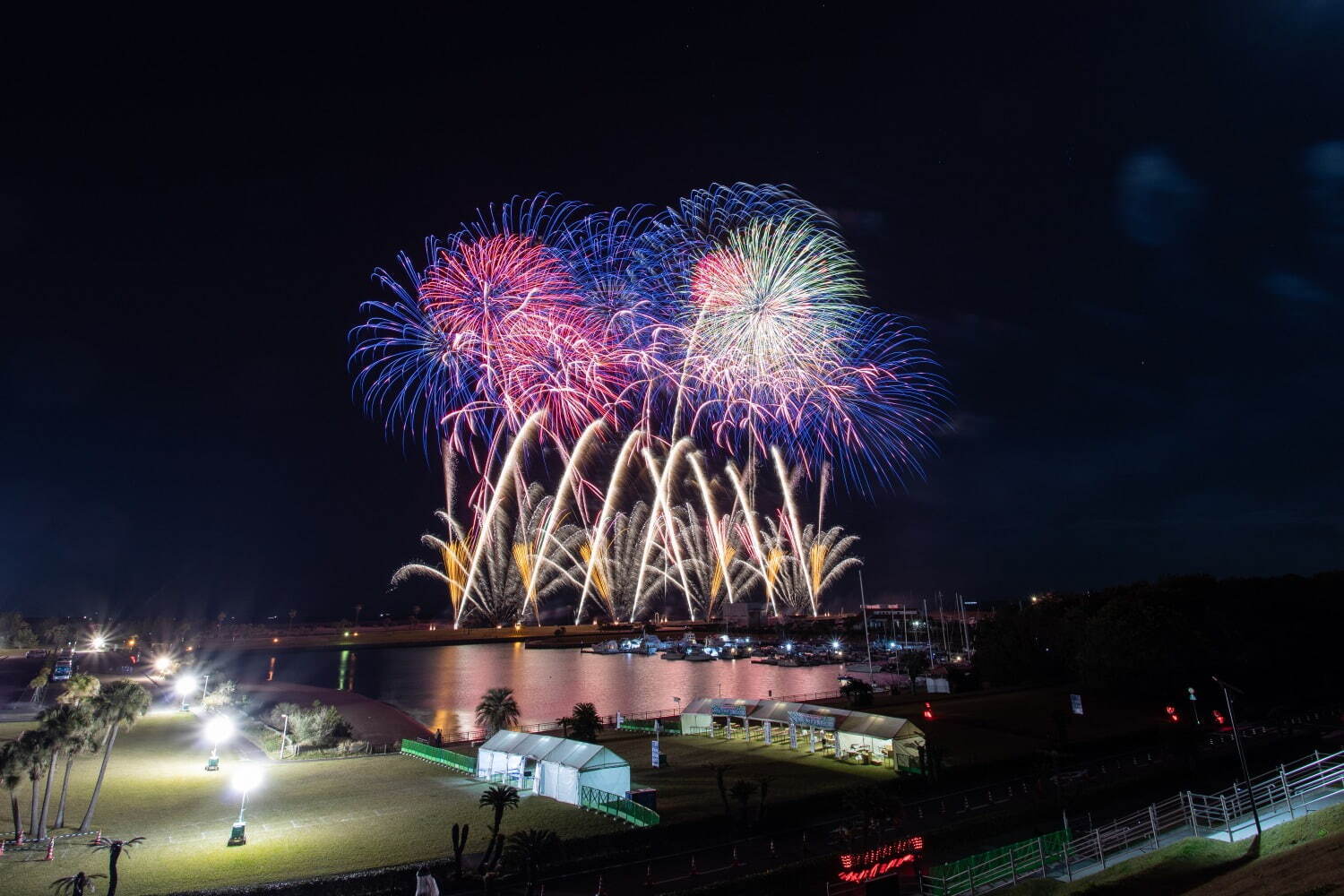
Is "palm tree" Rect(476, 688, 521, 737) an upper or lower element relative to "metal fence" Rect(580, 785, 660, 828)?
upper

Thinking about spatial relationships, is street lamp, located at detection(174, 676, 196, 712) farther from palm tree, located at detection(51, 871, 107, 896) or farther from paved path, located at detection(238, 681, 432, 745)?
palm tree, located at detection(51, 871, 107, 896)

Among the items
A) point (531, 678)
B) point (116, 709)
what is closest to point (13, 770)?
point (116, 709)

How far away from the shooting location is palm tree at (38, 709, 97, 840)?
22172mm

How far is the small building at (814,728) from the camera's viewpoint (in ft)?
104

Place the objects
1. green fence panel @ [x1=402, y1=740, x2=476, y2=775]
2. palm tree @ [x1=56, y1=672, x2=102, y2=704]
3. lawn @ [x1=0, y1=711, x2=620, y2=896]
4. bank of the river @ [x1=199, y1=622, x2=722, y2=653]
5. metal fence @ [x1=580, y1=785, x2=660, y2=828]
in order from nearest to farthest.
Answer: lawn @ [x1=0, y1=711, x2=620, y2=896] → metal fence @ [x1=580, y1=785, x2=660, y2=828] → palm tree @ [x1=56, y1=672, x2=102, y2=704] → green fence panel @ [x1=402, y1=740, x2=476, y2=775] → bank of the river @ [x1=199, y1=622, x2=722, y2=653]

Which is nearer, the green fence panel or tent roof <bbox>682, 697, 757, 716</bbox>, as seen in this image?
the green fence panel

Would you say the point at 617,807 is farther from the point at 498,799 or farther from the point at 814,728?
the point at 814,728

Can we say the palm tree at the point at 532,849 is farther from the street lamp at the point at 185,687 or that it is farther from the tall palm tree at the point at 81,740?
the street lamp at the point at 185,687

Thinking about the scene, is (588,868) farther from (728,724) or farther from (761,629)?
(761,629)

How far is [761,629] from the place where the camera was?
156625 mm

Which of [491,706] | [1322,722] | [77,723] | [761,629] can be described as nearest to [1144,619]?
[1322,722]

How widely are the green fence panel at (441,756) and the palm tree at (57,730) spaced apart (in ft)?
48.8

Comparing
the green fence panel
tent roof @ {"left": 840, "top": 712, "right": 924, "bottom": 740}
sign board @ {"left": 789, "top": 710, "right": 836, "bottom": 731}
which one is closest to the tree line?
tent roof @ {"left": 840, "top": 712, "right": 924, "bottom": 740}

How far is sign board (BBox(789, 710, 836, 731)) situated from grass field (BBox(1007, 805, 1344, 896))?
53.3ft
